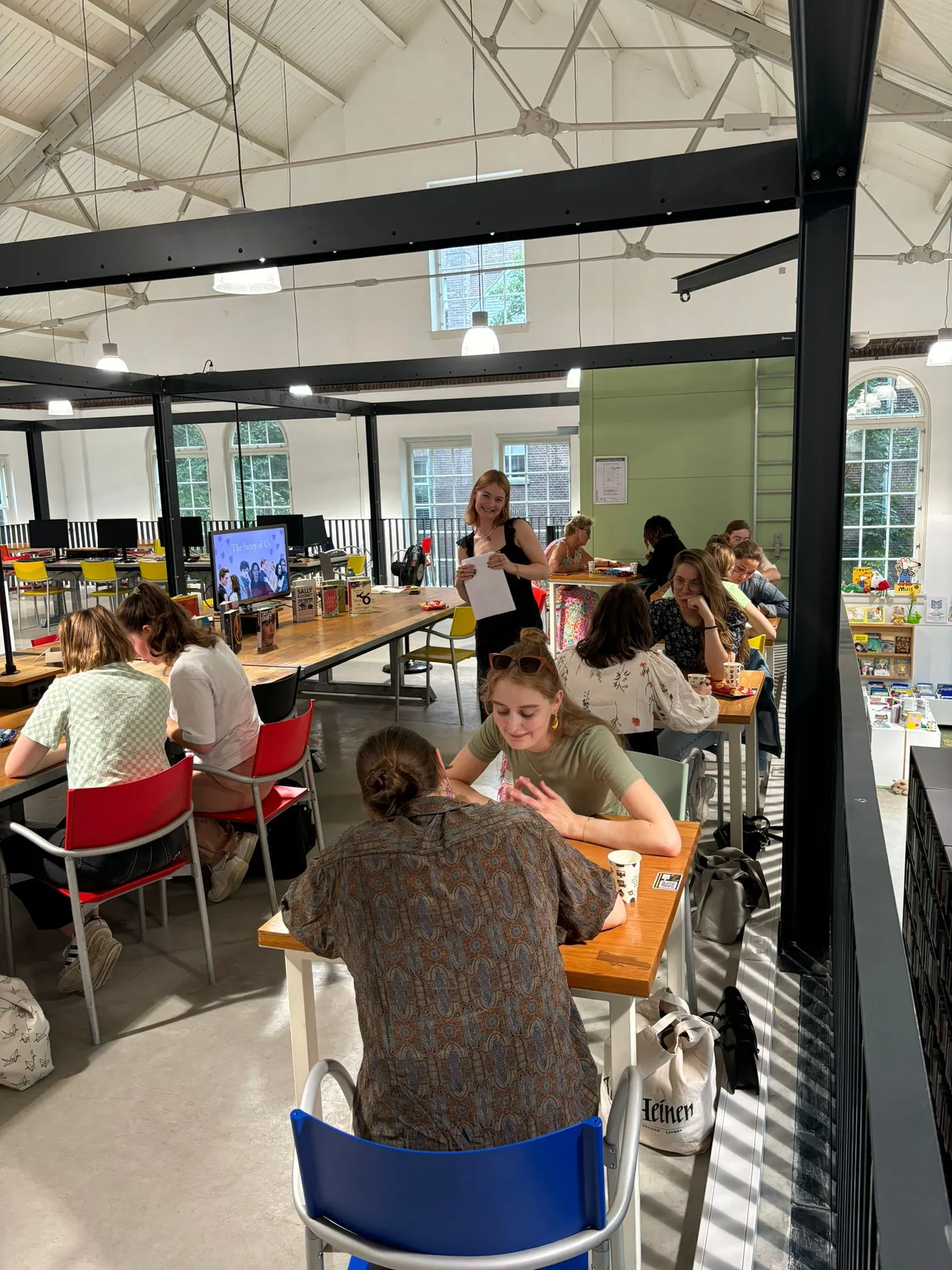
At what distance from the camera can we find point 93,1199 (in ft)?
7.45

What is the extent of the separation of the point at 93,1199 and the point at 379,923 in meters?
1.47

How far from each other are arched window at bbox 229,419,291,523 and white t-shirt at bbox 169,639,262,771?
471 inches

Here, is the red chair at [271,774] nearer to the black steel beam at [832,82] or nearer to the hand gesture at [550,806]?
the hand gesture at [550,806]

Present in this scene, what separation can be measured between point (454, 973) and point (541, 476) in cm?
1319

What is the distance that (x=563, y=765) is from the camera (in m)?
2.47

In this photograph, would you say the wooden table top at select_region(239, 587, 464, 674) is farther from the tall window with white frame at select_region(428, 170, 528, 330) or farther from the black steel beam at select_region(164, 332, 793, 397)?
the tall window with white frame at select_region(428, 170, 528, 330)

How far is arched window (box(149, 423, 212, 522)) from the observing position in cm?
1594

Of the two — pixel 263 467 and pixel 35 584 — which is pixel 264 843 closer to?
pixel 35 584

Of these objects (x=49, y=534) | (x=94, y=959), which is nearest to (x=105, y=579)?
(x=49, y=534)

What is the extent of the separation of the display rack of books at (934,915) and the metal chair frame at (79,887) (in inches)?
89.4

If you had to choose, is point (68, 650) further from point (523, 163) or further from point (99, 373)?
point (523, 163)

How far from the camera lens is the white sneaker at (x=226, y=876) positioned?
12.8 feet

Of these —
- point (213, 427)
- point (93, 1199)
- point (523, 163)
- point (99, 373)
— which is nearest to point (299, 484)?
point (213, 427)

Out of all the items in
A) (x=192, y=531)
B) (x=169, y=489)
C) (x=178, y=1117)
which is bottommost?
(x=178, y=1117)
